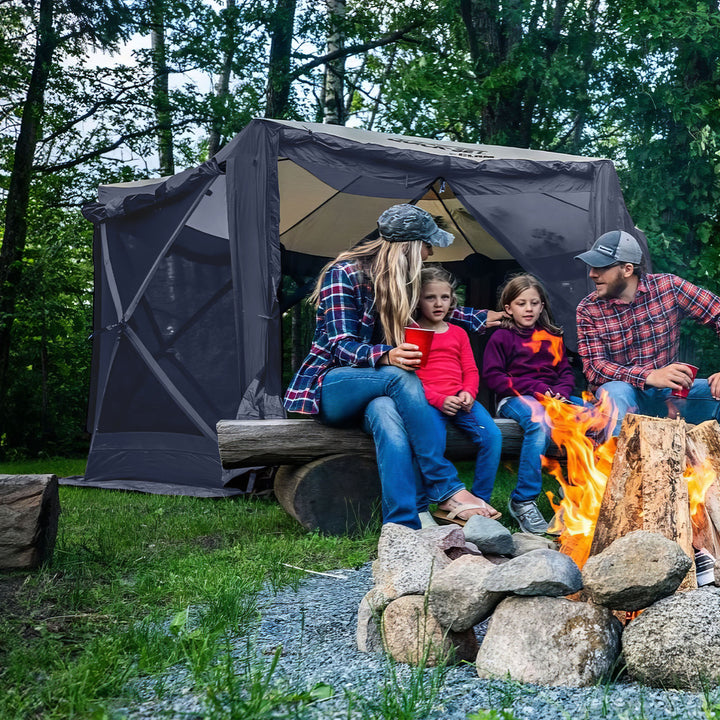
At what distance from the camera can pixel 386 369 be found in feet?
11.3

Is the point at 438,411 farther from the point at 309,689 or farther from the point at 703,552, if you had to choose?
the point at 309,689

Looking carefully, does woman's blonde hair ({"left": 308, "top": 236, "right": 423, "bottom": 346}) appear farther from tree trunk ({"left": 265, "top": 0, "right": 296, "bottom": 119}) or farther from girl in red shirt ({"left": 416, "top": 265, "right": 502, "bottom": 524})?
tree trunk ({"left": 265, "top": 0, "right": 296, "bottom": 119})

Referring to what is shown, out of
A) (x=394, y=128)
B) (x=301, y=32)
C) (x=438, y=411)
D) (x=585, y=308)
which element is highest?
(x=301, y=32)

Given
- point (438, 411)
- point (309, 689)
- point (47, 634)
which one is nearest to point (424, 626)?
point (309, 689)

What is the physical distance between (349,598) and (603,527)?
908 millimetres

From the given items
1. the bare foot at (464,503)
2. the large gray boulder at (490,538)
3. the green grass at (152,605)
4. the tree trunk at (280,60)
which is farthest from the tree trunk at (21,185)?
the large gray boulder at (490,538)

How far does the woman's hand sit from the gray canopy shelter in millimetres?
1150

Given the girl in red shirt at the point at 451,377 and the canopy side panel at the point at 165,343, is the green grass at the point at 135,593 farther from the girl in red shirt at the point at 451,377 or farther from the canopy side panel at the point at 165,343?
the canopy side panel at the point at 165,343

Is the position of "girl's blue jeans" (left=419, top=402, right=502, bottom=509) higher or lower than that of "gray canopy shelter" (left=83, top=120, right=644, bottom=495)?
lower

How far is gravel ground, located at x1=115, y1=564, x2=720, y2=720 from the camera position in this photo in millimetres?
1626

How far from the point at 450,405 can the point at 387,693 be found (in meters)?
2.08

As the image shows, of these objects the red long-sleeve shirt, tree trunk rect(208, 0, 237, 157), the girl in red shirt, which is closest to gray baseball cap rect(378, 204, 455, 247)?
the girl in red shirt

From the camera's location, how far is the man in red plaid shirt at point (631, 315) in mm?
4199

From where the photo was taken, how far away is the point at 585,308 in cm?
435
